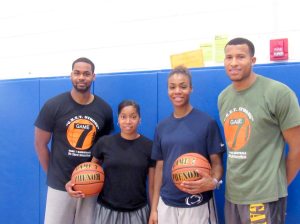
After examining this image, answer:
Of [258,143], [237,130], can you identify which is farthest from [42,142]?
[258,143]

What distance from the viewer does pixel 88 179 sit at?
6.37 feet

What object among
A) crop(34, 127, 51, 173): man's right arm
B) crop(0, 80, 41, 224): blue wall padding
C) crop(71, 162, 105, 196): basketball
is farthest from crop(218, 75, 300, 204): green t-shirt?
crop(0, 80, 41, 224): blue wall padding

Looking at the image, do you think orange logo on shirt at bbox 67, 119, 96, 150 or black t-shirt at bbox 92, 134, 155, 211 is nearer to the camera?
black t-shirt at bbox 92, 134, 155, 211

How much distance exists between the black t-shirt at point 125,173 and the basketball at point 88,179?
6 cm

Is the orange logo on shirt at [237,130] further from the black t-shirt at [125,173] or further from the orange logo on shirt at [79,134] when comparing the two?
the orange logo on shirt at [79,134]

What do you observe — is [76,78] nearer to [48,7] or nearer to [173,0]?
[173,0]

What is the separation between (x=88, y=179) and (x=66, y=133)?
0.40 m

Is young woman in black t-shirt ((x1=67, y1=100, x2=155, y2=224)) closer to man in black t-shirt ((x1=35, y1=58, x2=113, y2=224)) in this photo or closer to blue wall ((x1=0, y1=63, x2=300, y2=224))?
man in black t-shirt ((x1=35, y1=58, x2=113, y2=224))

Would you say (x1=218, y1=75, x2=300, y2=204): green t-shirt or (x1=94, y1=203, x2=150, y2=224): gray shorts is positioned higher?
(x1=218, y1=75, x2=300, y2=204): green t-shirt

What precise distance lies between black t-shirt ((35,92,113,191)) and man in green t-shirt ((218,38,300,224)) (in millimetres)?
914

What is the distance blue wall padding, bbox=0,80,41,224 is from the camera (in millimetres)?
2824

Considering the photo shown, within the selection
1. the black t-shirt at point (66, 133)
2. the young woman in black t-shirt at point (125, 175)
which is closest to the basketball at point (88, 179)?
the young woman in black t-shirt at point (125, 175)

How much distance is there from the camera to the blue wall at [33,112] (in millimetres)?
2348

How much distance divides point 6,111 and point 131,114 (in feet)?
4.61
